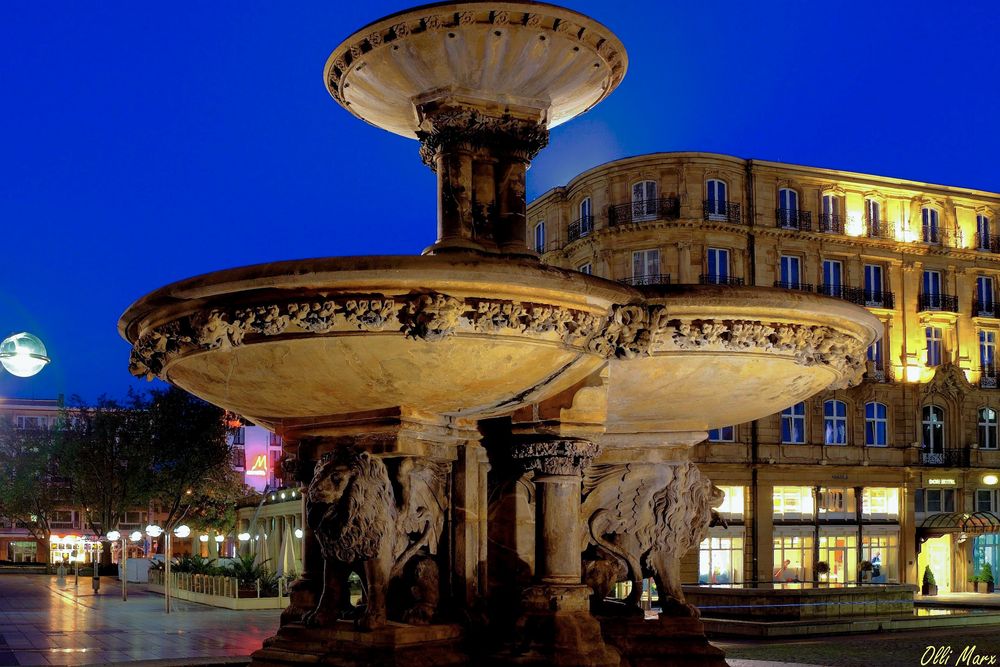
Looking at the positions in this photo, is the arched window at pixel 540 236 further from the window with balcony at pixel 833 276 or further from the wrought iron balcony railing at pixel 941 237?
the wrought iron balcony railing at pixel 941 237

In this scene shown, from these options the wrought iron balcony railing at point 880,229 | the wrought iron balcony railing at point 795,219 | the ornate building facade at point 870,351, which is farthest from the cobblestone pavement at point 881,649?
the wrought iron balcony railing at point 880,229

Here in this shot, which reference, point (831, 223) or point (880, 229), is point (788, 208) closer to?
point (831, 223)

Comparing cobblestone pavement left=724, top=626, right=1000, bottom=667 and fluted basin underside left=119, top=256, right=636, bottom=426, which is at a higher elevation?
fluted basin underside left=119, top=256, right=636, bottom=426

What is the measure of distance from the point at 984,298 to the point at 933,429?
19.3ft

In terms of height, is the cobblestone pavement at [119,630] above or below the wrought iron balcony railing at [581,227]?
below

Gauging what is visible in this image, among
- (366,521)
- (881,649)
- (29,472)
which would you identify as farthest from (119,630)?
(29,472)

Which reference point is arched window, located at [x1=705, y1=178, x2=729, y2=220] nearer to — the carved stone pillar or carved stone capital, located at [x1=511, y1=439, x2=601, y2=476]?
the carved stone pillar

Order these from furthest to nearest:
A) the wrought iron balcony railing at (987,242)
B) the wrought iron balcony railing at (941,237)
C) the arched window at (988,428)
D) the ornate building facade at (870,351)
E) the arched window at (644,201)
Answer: the wrought iron balcony railing at (987,242) < the arched window at (988,428) < the wrought iron balcony railing at (941,237) < the arched window at (644,201) < the ornate building facade at (870,351)

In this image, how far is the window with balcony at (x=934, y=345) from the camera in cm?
4906

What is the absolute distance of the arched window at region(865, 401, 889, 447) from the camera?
156 feet

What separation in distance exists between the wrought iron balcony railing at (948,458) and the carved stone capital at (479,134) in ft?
138

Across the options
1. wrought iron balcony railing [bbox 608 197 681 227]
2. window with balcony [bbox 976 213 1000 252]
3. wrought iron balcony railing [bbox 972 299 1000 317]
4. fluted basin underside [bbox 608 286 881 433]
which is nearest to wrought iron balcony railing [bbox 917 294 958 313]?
wrought iron balcony railing [bbox 972 299 1000 317]

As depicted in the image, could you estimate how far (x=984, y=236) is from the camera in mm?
50750

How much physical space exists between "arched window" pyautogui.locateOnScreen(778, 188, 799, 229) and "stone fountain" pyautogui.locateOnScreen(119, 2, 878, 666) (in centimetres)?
3745
